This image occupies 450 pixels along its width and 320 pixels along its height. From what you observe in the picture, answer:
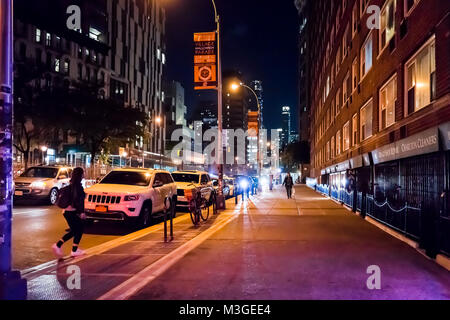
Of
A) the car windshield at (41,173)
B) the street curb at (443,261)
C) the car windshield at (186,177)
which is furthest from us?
the car windshield at (41,173)

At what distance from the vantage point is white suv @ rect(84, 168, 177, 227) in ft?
37.1

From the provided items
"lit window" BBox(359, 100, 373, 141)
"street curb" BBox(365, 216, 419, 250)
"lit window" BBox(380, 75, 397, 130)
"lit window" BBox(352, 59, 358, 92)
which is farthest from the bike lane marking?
"lit window" BBox(352, 59, 358, 92)

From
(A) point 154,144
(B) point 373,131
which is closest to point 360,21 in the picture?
(B) point 373,131

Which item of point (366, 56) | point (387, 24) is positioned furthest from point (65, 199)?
point (366, 56)

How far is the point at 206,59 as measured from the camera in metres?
17.3

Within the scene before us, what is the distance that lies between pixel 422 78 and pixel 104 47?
53.3 meters

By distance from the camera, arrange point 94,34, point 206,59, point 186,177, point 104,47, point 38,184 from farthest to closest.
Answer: point 94,34 → point 104,47 → point 186,177 → point 38,184 → point 206,59

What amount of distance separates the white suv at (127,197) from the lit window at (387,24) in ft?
35.5

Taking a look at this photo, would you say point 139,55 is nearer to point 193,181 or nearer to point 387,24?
point 193,181

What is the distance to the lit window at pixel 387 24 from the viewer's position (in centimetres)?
1586

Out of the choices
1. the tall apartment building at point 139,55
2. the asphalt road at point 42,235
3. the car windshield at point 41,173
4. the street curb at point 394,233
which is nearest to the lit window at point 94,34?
the tall apartment building at point 139,55

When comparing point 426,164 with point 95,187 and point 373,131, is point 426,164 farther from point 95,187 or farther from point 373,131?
point 95,187

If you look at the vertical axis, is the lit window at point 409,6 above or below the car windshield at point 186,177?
above

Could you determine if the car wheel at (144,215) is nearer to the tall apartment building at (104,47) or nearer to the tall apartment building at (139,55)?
the tall apartment building at (104,47)
